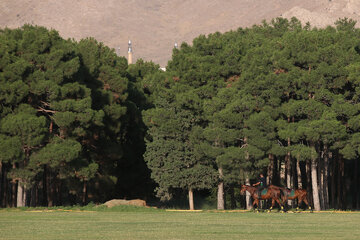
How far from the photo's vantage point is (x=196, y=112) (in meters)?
60.1

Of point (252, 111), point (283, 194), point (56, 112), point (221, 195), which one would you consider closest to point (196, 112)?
point (252, 111)

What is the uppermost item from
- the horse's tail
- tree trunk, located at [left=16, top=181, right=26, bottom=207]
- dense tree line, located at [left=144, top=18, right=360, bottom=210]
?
dense tree line, located at [left=144, top=18, right=360, bottom=210]

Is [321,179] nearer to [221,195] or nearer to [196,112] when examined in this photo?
[221,195]

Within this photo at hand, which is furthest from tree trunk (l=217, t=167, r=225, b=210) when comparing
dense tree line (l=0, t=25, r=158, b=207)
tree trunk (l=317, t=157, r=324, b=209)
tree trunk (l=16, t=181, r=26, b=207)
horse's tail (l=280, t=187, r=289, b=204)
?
tree trunk (l=16, t=181, r=26, b=207)

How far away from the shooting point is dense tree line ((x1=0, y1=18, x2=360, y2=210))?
5431cm

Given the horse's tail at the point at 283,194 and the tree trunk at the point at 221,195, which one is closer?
the horse's tail at the point at 283,194

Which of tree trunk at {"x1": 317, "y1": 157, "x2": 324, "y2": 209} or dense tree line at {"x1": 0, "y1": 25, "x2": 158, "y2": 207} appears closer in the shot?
dense tree line at {"x1": 0, "y1": 25, "x2": 158, "y2": 207}

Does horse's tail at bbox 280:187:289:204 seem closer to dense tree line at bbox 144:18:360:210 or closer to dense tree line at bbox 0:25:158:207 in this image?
dense tree line at bbox 144:18:360:210

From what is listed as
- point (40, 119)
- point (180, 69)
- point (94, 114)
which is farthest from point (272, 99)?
point (40, 119)

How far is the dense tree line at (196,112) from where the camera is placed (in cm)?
5431

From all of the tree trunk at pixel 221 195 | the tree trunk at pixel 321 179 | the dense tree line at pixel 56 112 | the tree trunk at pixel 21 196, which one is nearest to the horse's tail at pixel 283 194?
the tree trunk at pixel 321 179

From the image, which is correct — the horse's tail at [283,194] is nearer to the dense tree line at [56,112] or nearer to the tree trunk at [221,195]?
the tree trunk at [221,195]

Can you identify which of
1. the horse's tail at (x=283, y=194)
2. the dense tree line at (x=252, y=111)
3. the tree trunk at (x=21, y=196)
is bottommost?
the horse's tail at (x=283, y=194)

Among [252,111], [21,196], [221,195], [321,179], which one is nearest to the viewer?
[21,196]
